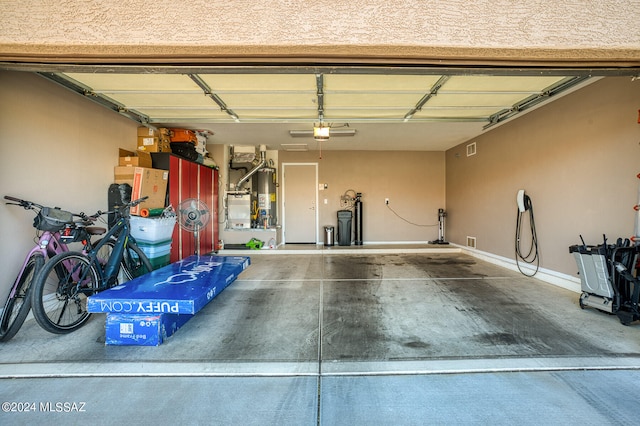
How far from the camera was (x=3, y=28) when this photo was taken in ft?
4.74

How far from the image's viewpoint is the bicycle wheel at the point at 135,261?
3.29 m

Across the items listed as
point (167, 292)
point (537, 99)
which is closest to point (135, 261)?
point (167, 292)

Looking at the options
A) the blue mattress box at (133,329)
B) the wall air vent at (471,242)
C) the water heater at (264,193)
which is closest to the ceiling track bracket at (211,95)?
the blue mattress box at (133,329)

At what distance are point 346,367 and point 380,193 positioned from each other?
6467 mm

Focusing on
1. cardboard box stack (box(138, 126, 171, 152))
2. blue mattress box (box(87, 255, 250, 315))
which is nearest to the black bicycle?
blue mattress box (box(87, 255, 250, 315))

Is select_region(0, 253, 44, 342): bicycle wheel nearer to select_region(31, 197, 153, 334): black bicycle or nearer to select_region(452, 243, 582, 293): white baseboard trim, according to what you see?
select_region(31, 197, 153, 334): black bicycle

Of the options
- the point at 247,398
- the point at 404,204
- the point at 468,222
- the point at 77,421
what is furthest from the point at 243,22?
the point at 404,204

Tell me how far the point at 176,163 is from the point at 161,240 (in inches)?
61.0

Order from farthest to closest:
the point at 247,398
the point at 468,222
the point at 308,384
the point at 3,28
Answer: the point at 468,222, the point at 308,384, the point at 247,398, the point at 3,28

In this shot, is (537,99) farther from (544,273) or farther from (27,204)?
(27,204)

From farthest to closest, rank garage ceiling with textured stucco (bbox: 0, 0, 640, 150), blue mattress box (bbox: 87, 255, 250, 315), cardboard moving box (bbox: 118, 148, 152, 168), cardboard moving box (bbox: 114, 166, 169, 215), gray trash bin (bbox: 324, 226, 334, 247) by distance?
gray trash bin (bbox: 324, 226, 334, 247) < cardboard moving box (bbox: 118, 148, 152, 168) < cardboard moving box (bbox: 114, 166, 169, 215) < blue mattress box (bbox: 87, 255, 250, 315) < garage ceiling with textured stucco (bbox: 0, 0, 640, 150)

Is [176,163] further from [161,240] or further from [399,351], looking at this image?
[399,351]

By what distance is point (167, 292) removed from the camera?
2.46 metres

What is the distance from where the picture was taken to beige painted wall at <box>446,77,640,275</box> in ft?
10.4
